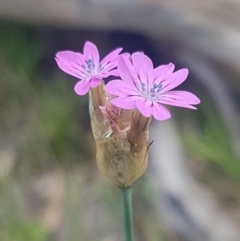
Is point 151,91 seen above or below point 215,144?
below

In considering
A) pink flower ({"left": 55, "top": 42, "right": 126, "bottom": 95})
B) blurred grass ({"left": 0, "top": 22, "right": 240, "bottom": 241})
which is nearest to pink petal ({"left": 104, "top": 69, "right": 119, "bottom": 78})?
pink flower ({"left": 55, "top": 42, "right": 126, "bottom": 95})

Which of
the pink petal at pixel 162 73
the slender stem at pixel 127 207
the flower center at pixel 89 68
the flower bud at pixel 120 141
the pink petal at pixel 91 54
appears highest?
the pink petal at pixel 91 54

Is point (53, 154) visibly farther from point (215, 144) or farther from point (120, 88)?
point (120, 88)

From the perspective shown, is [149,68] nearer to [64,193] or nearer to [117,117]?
[117,117]

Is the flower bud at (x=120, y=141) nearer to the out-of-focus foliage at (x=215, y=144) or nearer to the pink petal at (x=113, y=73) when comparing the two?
the pink petal at (x=113, y=73)

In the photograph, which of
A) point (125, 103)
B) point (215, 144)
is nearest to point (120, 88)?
point (125, 103)

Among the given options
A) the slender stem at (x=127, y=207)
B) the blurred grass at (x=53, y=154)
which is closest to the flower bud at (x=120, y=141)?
the slender stem at (x=127, y=207)

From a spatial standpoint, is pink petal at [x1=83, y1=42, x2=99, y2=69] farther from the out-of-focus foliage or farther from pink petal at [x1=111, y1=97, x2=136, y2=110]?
the out-of-focus foliage

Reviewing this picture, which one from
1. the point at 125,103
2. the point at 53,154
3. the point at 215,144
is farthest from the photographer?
the point at 53,154
